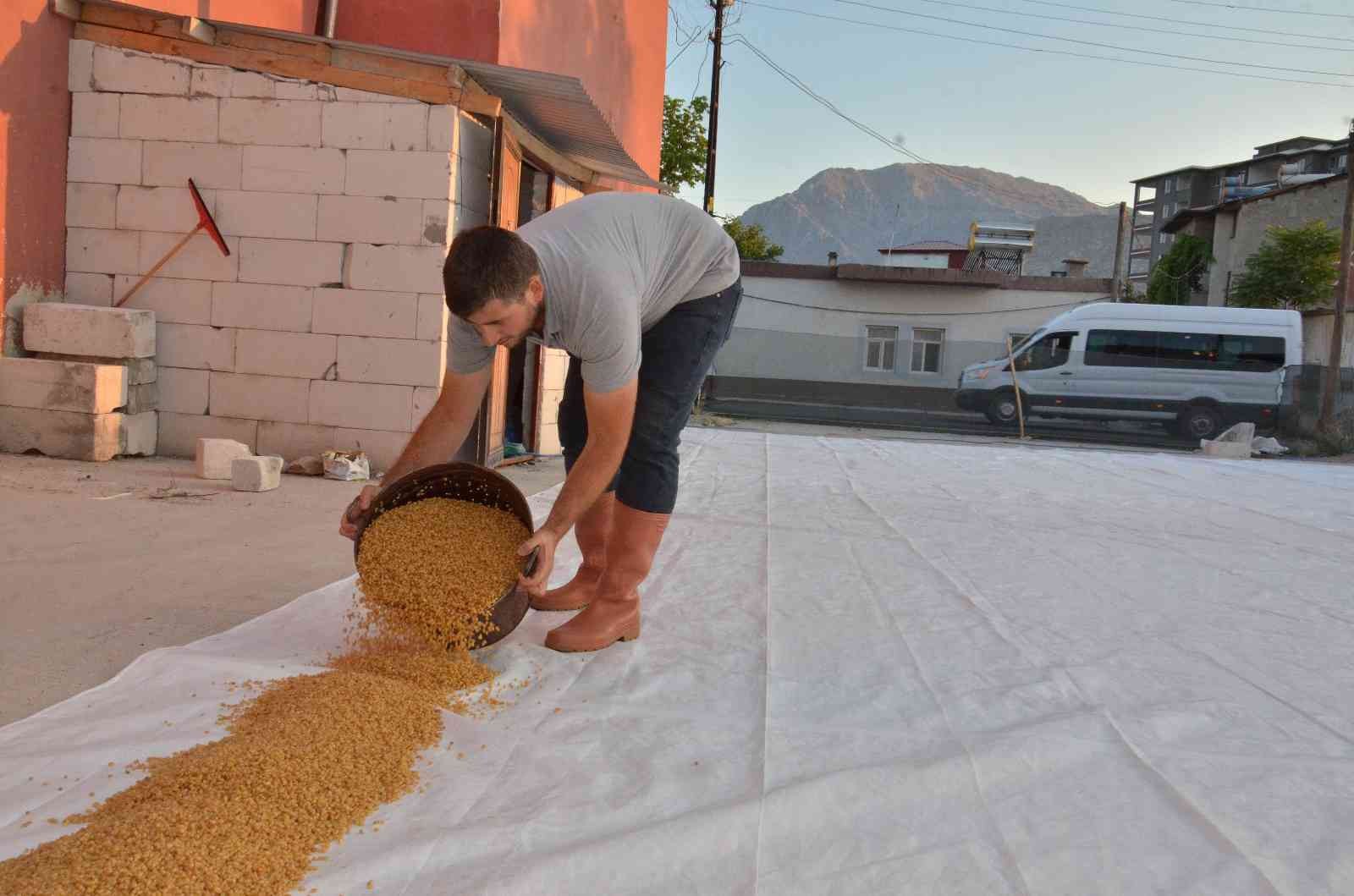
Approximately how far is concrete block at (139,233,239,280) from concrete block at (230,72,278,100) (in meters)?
0.75

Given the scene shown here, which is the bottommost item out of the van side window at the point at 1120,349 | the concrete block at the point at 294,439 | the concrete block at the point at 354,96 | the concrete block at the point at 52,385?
the concrete block at the point at 294,439

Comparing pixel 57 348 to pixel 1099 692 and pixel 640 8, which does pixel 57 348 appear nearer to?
pixel 1099 692

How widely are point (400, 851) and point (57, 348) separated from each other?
463 cm

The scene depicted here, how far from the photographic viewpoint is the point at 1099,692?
2.11 metres

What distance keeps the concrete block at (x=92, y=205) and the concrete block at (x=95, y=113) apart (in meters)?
0.28

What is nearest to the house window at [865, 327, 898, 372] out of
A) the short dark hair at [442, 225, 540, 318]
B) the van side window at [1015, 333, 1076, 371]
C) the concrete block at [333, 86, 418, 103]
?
the van side window at [1015, 333, 1076, 371]

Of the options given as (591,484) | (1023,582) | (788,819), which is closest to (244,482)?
(591,484)

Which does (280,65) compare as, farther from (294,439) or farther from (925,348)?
(925,348)

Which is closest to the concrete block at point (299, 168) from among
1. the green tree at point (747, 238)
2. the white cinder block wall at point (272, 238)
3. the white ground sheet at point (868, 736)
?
the white cinder block wall at point (272, 238)

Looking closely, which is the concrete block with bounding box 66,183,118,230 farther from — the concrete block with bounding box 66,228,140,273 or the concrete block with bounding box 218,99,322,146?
the concrete block with bounding box 218,99,322,146

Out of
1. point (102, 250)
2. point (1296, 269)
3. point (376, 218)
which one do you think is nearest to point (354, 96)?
point (376, 218)

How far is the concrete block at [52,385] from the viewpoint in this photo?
191 inches

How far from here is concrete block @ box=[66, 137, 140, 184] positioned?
5270mm

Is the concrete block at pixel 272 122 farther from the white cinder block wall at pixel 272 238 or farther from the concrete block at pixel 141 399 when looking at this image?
the concrete block at pixel 141 399
